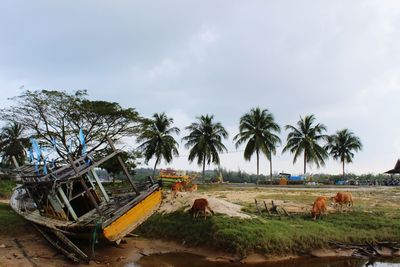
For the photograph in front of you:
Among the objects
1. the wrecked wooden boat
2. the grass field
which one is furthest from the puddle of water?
the wrecked wooden boat

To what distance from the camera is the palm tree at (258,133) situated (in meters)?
45.4

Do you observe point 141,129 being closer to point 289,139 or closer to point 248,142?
point 248,142

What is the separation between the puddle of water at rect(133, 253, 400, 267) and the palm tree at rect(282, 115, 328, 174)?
113 feet

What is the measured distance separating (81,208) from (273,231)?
30.4 feet

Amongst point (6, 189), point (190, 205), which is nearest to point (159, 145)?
point (6, 189)

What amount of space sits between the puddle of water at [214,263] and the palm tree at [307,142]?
3453 cm

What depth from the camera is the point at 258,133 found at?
150ft

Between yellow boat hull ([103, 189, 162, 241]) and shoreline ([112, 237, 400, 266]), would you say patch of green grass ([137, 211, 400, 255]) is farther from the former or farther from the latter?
yellow boat hull ([103, 189, 162, 241])

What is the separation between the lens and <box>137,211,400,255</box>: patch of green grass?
580 inches

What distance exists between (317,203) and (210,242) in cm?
642

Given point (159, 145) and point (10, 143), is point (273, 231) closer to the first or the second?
point (159, 145)

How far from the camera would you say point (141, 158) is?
148ft

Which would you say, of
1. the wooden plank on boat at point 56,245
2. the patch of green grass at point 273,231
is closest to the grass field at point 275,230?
the patch of green grass at point 273,231

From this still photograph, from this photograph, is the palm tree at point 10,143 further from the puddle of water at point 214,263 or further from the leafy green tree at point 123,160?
the puddle of water at point 214,263
